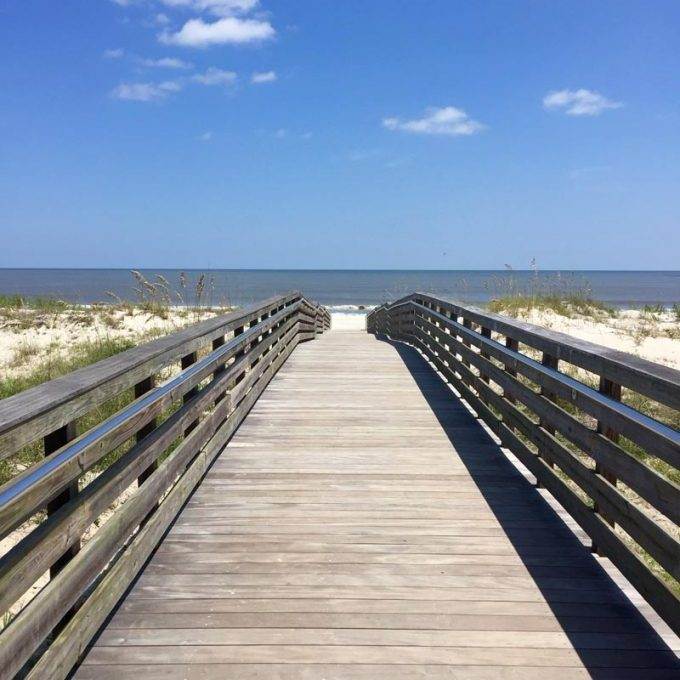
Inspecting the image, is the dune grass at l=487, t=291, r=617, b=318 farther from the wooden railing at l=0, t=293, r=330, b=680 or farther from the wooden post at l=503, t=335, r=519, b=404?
the wooden railing at l=0, t=293, r=330, b=680

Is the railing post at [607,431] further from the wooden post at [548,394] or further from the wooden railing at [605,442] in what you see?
the wooden post at [548,394]

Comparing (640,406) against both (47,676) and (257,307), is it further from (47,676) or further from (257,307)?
(47,676)

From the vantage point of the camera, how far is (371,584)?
10.0ft

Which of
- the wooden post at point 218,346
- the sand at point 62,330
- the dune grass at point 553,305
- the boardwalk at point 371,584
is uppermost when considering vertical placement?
the dune grass at point 553,305

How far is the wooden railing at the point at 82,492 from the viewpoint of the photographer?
1992 mm

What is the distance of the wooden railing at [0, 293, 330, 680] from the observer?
1.99 m

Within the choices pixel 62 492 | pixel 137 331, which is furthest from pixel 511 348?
pixel 137 331

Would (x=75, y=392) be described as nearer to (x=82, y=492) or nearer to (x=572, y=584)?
(x=82, y=492)

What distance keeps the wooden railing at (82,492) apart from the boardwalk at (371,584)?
0.56 ft

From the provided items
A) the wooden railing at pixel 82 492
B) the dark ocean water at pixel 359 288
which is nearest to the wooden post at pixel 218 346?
the wooden railing at pixel 82 492

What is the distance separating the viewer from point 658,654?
252 centimetres

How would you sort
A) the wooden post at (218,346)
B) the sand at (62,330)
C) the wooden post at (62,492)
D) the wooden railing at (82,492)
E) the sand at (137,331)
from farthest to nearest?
1. the sand at (137,331)
2. the sand at (62,330)
3. the wooden post at (218,346)
4. the wooden post at (62,492)
5. the wooden railing at (82,492)

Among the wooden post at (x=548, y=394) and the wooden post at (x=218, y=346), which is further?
the wooden post at (x=218, y=346)

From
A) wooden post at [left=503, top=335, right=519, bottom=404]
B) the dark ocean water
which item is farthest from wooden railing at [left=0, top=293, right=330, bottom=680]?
the dark ocean water
